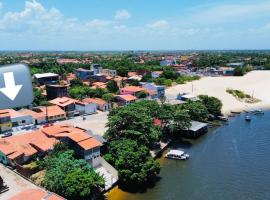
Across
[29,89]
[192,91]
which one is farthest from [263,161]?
[192,91]

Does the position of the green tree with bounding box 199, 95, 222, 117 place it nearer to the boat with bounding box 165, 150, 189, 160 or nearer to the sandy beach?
the sandy beach

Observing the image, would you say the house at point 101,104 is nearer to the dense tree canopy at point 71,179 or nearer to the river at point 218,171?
the river at point 218,171

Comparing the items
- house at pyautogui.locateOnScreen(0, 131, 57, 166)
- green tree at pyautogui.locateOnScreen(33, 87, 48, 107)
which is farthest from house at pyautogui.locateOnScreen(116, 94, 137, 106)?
house at pyautogui.locateOnScreen(0, 131, 57, 166)

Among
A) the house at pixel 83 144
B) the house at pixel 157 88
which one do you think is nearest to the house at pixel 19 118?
the house at pixel 83 144

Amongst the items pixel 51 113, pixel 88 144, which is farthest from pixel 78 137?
pixel 51 113

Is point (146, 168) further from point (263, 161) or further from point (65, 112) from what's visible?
point (65, 112)

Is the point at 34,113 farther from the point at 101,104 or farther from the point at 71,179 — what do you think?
the point at 71,179
